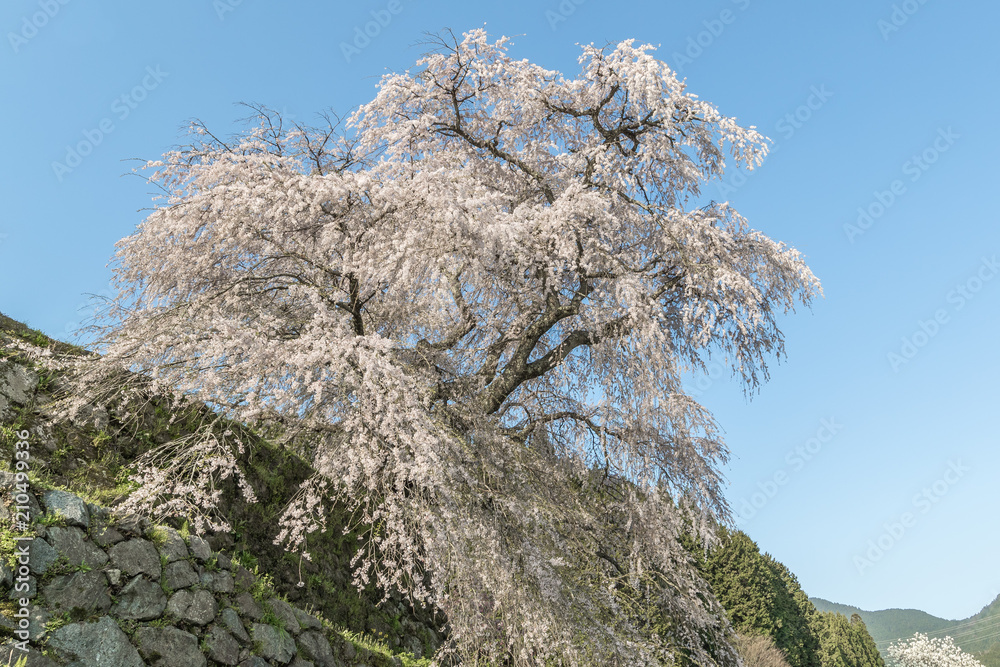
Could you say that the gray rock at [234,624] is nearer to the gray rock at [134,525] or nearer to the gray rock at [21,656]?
the gray rock at [134,525]

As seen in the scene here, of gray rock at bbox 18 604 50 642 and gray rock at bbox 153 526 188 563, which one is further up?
gray rock at bbox 153 526 188 563

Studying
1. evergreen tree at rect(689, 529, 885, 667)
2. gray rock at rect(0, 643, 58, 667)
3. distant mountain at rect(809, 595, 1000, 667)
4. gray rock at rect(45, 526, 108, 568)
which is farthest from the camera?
distant mountain at rect(809, 595, 1000, 667)

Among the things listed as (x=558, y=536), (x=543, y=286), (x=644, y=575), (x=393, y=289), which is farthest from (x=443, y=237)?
(x=644, y=575)

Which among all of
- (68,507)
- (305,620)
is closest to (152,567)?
(68,507)

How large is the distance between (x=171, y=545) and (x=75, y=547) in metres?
0.84

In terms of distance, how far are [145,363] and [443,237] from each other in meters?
3.52

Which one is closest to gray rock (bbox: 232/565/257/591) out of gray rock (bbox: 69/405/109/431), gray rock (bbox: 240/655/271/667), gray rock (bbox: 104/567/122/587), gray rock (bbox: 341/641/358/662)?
gray rock (bbox: 240/655/271/667)

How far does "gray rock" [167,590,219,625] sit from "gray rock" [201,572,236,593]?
0.12 metres

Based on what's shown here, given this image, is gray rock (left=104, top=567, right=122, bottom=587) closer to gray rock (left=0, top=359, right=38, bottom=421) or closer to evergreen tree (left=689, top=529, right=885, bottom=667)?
gray rock (left=0, top=359, right=38, bottom=421)

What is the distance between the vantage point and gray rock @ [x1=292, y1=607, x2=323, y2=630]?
7.18m

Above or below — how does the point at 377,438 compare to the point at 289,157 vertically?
below

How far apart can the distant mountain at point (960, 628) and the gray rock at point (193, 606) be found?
90.7 m

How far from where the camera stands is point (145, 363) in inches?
280

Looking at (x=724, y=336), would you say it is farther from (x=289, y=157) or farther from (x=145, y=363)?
(x=145, y=363)
